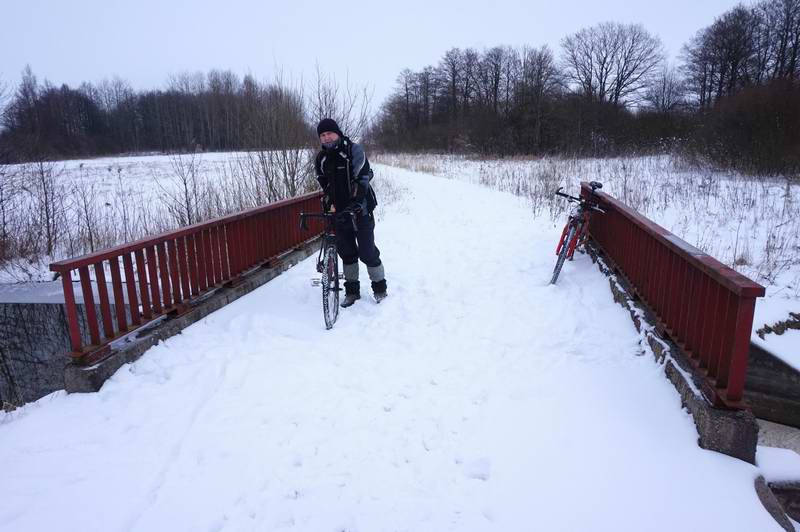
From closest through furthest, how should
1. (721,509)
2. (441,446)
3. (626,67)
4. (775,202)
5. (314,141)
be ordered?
(721,509), (441,446), (775,202), (314,141), (626,67)

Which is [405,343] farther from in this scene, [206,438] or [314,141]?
[314,141]

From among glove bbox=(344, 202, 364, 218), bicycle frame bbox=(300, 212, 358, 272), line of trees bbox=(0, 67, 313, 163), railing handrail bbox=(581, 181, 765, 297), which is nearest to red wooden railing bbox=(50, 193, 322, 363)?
bicycle frame bbox=(300, 212, 358, 272)

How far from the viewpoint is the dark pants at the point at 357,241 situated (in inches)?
207

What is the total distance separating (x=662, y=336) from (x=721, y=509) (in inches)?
67.5

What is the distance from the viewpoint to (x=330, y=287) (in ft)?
16.5

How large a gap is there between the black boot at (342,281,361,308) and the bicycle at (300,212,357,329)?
37cm

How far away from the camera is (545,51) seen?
5506 centimetres

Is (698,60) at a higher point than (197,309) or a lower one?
higher

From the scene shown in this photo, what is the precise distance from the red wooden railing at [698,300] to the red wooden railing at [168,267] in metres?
4.22

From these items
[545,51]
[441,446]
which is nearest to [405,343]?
[441,446]

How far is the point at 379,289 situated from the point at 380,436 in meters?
2.65

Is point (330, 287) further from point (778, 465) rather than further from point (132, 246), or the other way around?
point (778, 465)

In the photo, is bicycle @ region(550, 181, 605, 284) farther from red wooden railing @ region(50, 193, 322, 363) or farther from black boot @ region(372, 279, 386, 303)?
red wooden railing @ region(50, 193, 322, 363)

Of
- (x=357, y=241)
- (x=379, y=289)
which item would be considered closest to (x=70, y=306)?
(x=357, y=241)
